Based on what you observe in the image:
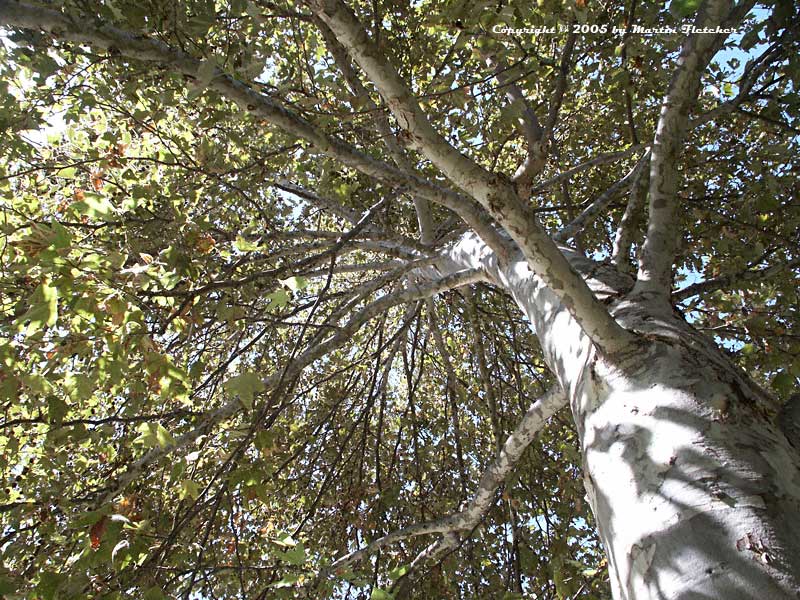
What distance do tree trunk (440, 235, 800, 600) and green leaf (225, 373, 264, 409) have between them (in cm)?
100

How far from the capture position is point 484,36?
2053 mm

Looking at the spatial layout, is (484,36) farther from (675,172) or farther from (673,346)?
(673,346)

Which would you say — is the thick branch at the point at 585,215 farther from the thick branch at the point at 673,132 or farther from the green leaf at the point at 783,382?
the green leaf at the point at 783,382

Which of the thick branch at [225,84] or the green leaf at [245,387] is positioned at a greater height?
the thick branch at [225,84]

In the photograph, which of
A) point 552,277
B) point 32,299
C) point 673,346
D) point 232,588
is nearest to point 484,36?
point 552,277

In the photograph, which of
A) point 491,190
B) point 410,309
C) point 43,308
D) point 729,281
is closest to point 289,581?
point 43,308

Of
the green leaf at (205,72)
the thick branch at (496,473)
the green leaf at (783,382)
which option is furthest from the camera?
the green leaf at (783,382)

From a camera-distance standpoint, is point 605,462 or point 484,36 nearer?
point 605,462

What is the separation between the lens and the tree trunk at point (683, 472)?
2.87 feet

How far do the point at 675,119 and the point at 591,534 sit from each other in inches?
120

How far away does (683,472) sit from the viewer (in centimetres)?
101

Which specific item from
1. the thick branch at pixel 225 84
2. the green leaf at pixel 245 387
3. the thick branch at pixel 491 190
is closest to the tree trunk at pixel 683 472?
the thick branch at pixel 491 190

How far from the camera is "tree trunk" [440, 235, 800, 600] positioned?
34.4 inches

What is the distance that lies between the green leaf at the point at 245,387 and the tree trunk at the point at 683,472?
3.29ft
